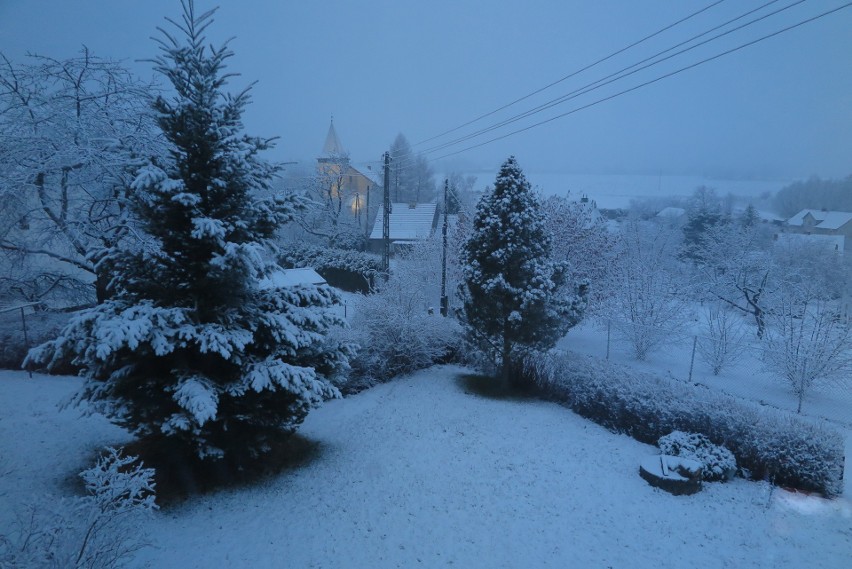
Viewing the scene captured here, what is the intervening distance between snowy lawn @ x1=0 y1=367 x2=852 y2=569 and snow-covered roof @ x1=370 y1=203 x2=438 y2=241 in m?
23.7

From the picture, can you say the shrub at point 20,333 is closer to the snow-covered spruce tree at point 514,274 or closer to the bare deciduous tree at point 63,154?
the bare deciduous tree at point 63,154

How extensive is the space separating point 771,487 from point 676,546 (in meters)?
2.47

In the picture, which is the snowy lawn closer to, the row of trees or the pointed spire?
the row of trees

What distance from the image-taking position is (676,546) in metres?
5.14

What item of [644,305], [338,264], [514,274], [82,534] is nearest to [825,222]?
[644,305]

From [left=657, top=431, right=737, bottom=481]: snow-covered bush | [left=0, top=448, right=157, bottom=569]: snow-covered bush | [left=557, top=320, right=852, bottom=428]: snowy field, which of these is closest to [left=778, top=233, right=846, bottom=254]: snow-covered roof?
[left=557, top=320, right=852, bottom=428]: snowy field

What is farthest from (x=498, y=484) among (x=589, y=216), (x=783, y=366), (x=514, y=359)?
(x=589, y=216)

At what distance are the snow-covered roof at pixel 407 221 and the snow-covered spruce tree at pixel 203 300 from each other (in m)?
24.2

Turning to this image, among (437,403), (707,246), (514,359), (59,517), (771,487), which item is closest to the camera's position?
(59,517)

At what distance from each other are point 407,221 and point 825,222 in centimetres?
2328

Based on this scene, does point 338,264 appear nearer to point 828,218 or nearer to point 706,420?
point 706,420

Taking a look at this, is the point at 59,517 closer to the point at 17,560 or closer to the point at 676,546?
the point at 17,560

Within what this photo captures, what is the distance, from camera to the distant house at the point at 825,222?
12.2 m

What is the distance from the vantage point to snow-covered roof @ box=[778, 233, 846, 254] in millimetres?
15359
